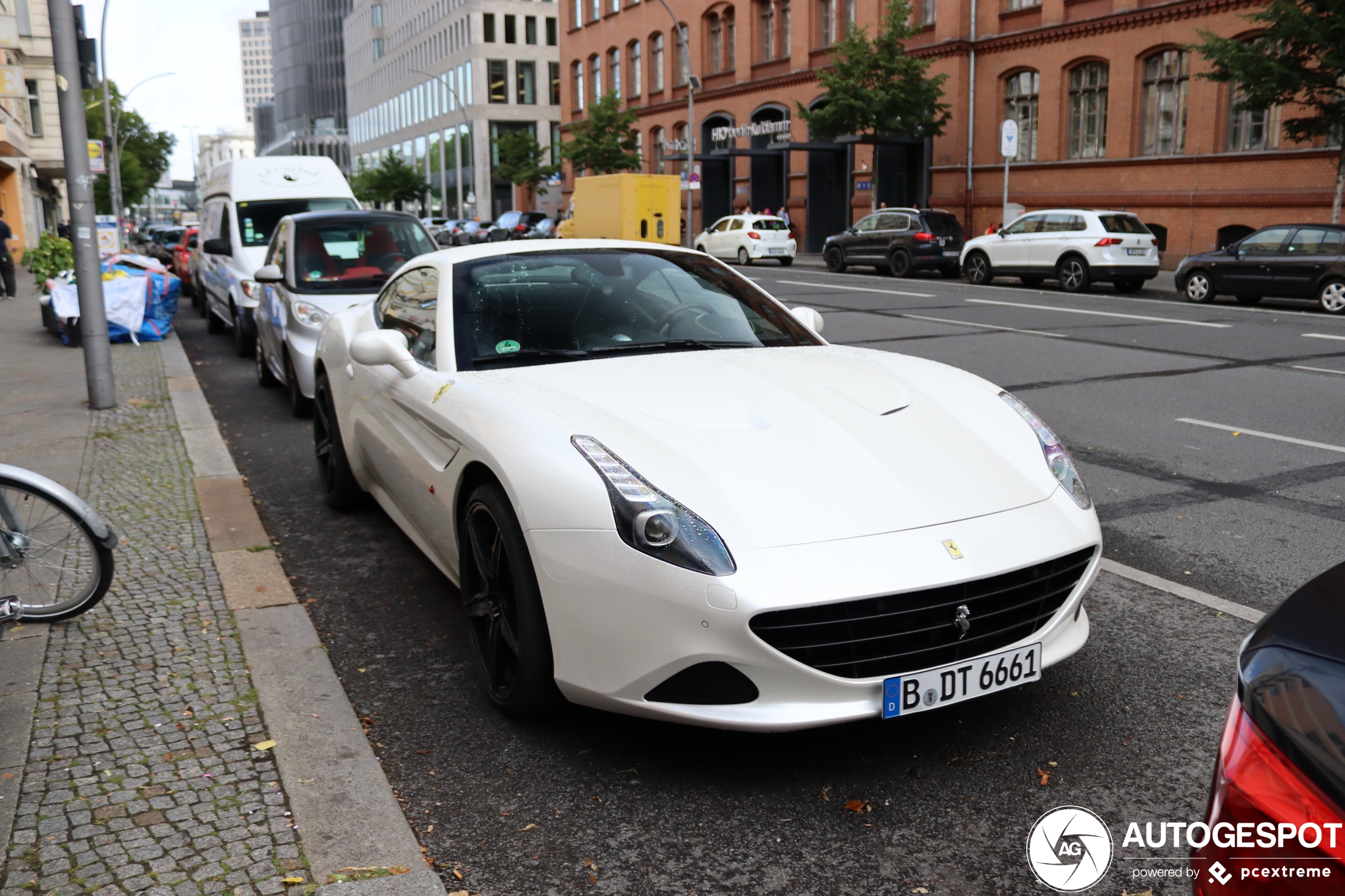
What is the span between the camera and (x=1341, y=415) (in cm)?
898

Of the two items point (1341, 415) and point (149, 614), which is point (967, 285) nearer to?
point (1341, 415)

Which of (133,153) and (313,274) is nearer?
(313,274)

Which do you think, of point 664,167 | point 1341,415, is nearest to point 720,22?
point 664,167

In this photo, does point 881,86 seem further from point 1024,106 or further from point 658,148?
point 658,148

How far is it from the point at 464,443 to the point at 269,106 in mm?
200429

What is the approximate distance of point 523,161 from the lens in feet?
227

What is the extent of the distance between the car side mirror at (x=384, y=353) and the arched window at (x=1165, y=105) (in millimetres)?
29281

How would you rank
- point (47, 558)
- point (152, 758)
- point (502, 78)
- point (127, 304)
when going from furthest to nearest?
point (502, 78), point (127, 304), point (47, 558), point (152, 758)

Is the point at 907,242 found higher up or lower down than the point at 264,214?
lower down

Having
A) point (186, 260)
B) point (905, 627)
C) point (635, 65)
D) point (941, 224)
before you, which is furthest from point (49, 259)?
point (635, 65)

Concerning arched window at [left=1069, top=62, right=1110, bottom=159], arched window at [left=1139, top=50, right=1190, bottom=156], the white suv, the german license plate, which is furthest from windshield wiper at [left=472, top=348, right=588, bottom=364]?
arched window at [left=1069, top=62, right=1110, bottom=159]

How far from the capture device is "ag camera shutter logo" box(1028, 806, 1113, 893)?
279cm

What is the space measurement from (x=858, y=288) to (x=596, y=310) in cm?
1926

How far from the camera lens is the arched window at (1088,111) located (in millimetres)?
31797
